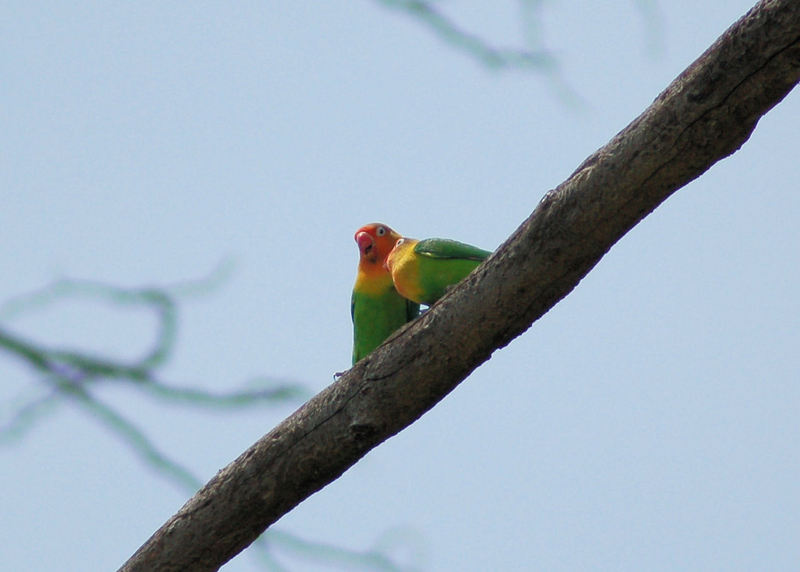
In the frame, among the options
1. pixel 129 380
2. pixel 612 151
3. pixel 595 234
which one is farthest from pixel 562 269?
pixel 129 380

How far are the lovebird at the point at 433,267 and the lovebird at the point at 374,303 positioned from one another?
0.63 metres

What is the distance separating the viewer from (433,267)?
5.45 metres

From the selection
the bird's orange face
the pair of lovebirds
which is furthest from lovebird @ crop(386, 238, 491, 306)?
the bird's orange face

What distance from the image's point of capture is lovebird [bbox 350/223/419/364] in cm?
621

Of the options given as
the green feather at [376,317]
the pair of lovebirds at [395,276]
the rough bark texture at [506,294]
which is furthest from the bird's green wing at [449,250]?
the rough bark texture at [506,294]

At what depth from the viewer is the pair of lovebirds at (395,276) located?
17.7ft

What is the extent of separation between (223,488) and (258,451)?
0.65 feet

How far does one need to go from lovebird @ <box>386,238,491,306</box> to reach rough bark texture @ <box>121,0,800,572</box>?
1.29 m

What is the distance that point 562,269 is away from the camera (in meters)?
3.76

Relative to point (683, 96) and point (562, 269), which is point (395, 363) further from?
point (683, 96)

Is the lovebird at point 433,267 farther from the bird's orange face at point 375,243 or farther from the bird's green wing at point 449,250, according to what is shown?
the bird's orange face at point 375,243

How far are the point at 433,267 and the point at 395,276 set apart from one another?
0.26 metres

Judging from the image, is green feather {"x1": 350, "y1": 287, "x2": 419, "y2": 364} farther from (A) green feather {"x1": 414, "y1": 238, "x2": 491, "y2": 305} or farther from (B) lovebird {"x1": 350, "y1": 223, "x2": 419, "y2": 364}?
(A) green feather {"x1": 414, "y1": 238, "x2": 491, "y2": 305}

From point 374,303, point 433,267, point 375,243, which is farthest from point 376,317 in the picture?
point 433,267
